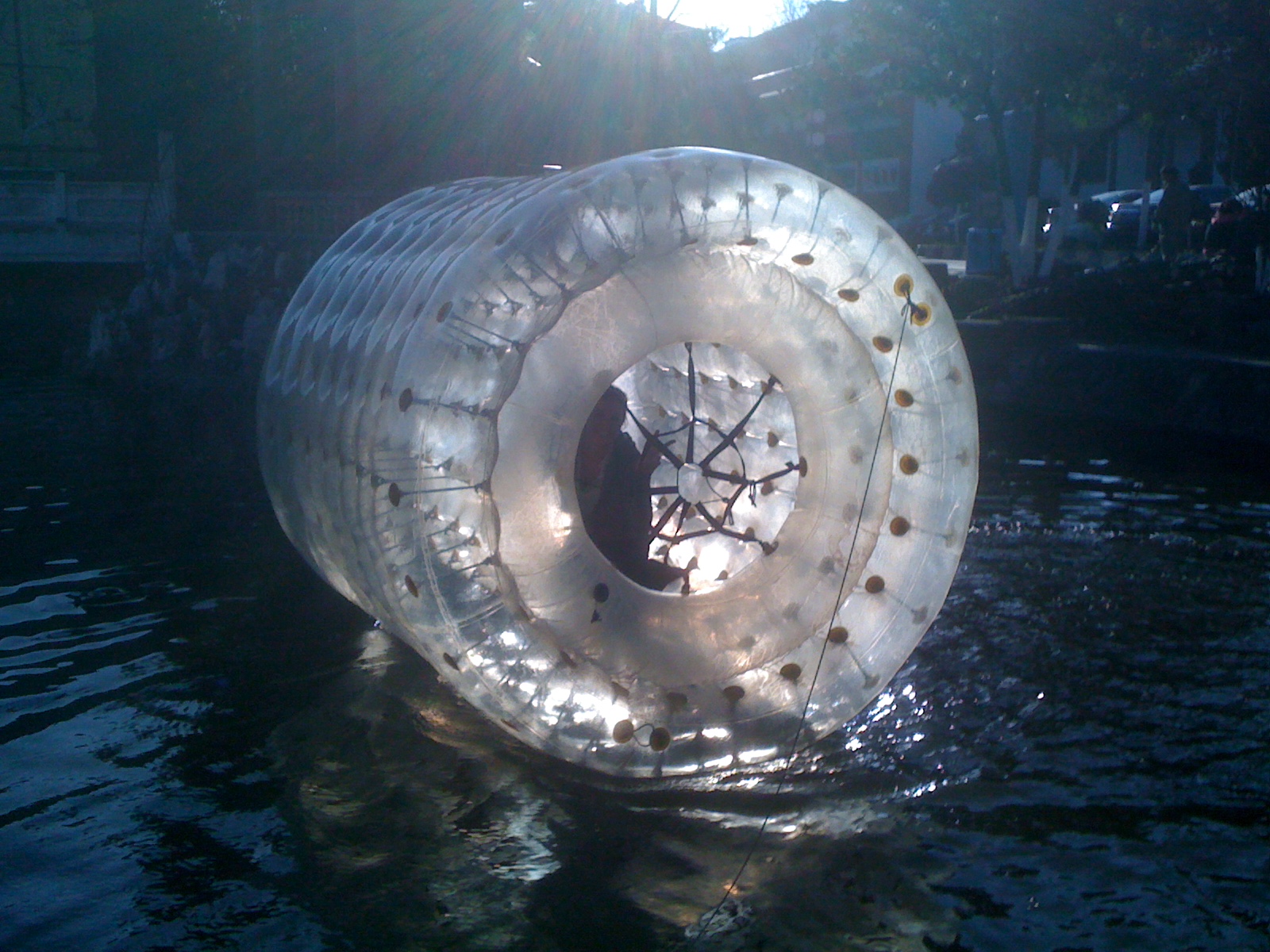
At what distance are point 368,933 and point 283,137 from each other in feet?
65.7

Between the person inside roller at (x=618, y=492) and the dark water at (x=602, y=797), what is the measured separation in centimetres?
88

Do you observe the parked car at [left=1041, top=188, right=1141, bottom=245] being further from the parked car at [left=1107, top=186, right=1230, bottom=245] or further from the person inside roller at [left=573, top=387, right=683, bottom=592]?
the person inside roller at [left=573, top=387, right=683, bottom=592]

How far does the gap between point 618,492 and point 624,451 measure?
17cm

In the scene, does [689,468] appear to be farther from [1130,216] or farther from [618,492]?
[1130,216]

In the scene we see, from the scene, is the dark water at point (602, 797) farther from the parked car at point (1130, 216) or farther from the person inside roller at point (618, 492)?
the parked car at point (1130, 216)

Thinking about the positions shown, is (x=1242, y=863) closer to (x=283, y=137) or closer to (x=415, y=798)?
(x=415, y=798)

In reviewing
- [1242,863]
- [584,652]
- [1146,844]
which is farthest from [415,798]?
[1242,863]

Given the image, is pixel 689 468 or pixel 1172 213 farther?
pixel 1172 213

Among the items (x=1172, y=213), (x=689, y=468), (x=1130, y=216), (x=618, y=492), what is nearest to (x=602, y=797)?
(x=618, y=492)

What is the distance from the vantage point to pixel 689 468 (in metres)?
5.34

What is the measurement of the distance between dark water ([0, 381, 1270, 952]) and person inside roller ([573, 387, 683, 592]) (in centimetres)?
88

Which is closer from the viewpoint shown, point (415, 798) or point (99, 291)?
point (415, 798)

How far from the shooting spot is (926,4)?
1828cm

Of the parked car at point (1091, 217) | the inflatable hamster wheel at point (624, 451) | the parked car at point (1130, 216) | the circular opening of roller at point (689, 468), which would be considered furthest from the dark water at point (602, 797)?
the parked car at point (1130, 216)
